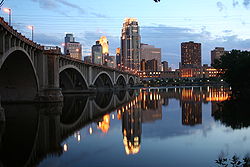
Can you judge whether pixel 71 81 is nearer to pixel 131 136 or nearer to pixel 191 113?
pixel 191 113

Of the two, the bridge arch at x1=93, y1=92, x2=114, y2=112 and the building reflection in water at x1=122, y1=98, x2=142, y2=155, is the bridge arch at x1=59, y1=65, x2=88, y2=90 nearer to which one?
the bridge arch at x1=93, y1=92, x2=114, y2=112

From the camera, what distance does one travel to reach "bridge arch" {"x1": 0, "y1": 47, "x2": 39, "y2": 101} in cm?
4456

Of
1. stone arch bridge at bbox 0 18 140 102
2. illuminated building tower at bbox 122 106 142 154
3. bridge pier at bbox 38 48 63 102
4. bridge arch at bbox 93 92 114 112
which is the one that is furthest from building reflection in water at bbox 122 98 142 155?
bridge pier at bbox 38 48 63 102


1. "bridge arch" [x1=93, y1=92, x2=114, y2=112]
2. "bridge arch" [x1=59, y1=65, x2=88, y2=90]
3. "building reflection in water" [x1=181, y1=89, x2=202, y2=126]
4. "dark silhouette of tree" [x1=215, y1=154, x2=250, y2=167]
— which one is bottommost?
"bridge arch" [x1=93, y1=92, x2=114, y2=112]

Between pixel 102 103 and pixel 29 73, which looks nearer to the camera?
pixel 29 73

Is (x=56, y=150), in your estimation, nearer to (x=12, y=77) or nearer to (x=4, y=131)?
(x=4, y=131)

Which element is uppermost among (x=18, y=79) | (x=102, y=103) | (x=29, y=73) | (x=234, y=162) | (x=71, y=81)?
(x=29, y=73)

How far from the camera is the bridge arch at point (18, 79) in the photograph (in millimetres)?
44562

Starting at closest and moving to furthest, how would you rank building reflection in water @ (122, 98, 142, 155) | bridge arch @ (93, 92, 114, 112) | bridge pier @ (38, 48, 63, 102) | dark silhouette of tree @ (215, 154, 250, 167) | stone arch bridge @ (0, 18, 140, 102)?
dark silhouette of tree @ (215, 154, 250, 167) < building reflection in water @ (122, 98, 142, 155) < stone arch bridge @ (0, 18, 140, 102) < bridge arch @ (93, 92, 114, 112) < bridge pier @ (38, 48, 63, 102)

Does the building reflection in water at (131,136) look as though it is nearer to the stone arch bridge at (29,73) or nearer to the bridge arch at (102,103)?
the bridge arch at (102,103)

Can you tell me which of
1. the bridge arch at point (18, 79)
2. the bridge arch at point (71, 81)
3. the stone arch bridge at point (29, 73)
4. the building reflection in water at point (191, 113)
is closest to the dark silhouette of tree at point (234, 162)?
the building reflection in water at point (191, 113)

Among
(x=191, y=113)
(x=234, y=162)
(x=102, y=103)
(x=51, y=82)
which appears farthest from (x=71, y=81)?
(x=234, y=162)

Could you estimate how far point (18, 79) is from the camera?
47438mm

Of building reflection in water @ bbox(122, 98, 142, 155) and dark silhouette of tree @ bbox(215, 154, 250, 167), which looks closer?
dark silhouette of tree @ bbox(215, 154, 250, 167)
